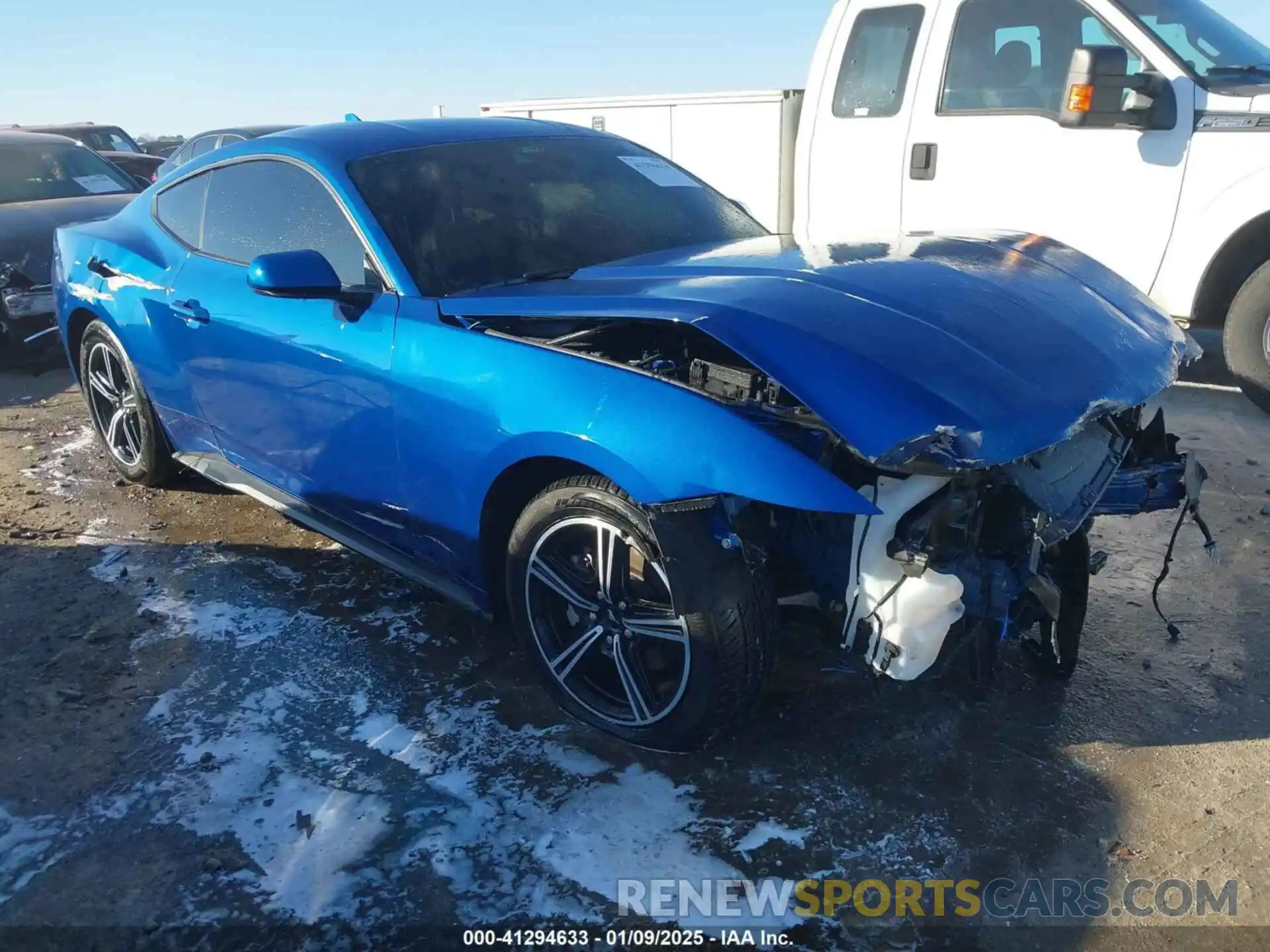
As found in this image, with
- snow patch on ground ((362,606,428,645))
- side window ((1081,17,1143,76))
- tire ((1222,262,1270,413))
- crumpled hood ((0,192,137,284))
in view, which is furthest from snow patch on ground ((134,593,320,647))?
side window ((1081,17,1143,76))

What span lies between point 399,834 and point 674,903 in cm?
71

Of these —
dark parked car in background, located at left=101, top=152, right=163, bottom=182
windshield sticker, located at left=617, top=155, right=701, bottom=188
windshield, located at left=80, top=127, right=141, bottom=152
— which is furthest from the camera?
windshield, located at left=80, top=127, right=141, bottom=152

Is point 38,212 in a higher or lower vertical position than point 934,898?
higher

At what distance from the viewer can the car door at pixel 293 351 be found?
120 inches

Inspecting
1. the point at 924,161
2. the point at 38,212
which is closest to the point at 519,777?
the point at 924,161

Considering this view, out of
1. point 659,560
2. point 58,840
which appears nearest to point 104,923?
point 58,840

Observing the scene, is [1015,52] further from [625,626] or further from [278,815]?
[278,815]

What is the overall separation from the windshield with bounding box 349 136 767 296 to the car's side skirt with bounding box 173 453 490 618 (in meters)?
0.88

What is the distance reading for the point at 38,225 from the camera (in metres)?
7.32

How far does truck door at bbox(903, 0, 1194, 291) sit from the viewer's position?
5.13 m

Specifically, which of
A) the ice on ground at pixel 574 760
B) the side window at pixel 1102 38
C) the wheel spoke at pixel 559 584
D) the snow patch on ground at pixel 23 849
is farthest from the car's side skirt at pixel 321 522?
the side window at pixel 1102 38

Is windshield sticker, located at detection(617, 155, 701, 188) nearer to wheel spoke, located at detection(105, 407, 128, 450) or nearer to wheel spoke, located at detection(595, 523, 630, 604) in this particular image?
wheel spoke, located at detection(595, 523, 630, 604)

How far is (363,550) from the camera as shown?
130 inches

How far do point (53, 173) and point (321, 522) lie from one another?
6.81 m
